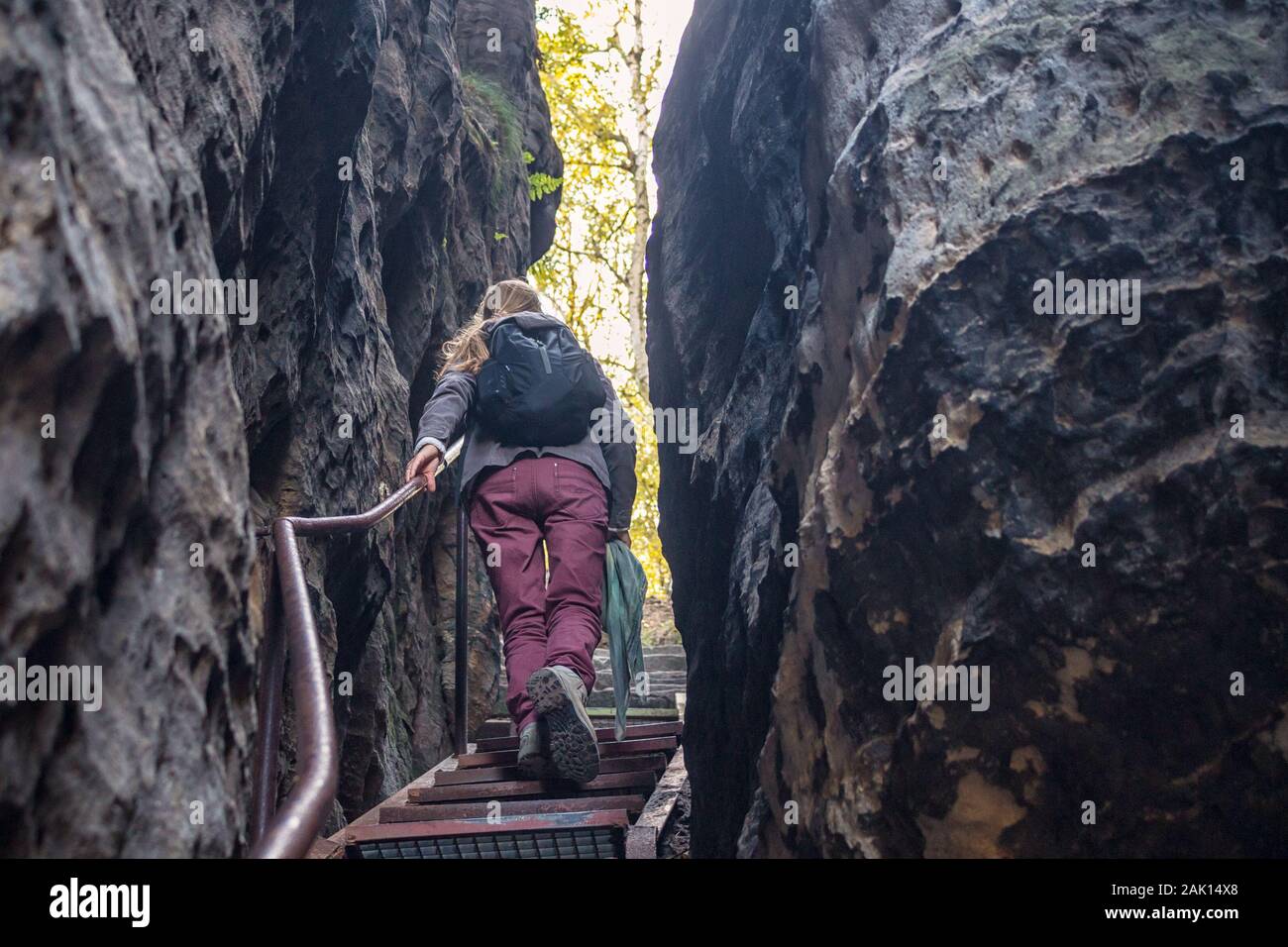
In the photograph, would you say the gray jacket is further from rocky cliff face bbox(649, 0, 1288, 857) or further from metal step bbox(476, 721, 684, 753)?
rocky cliff face bbox(649, 0, 1288, 857)

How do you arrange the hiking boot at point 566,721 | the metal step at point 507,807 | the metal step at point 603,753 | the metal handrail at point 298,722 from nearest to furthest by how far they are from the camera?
the metal handrail at point 298,722
the hiking boot at point 566,721
the metal step at point 507,807
the metal step at point 603,753

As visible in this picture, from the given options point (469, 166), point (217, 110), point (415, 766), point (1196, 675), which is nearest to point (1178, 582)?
point (1196, 675)

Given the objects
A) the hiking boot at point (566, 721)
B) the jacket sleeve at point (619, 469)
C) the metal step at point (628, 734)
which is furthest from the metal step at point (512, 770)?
the jacket sleeve at point (619, 469)

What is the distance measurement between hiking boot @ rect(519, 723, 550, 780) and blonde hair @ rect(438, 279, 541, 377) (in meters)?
1.67

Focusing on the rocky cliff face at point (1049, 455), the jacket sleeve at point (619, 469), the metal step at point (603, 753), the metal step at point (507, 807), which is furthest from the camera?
the metal step at point (603, 753)

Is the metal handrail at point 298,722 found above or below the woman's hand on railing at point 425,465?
below

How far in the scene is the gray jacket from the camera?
5.10 meters

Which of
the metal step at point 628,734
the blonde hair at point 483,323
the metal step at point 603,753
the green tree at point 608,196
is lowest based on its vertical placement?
the metal step at point 628,734

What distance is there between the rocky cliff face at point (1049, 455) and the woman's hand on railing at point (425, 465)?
1990mm

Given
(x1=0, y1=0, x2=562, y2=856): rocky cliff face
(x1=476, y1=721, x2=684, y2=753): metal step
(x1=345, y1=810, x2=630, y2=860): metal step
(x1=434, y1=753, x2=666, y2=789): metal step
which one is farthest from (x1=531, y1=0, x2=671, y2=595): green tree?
(x1=0, y1=0, x2=562, y2=856): rocky cliff face

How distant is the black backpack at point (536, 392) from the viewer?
509 centimetres

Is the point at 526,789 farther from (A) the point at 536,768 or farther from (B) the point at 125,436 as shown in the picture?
(B) the point at 125,436

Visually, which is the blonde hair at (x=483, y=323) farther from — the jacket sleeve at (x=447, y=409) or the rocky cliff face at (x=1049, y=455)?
the rocky cliff face at (x=1049, y=455)

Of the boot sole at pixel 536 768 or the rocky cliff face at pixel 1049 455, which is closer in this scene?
the rocky cliff face at pixel 1049 455
